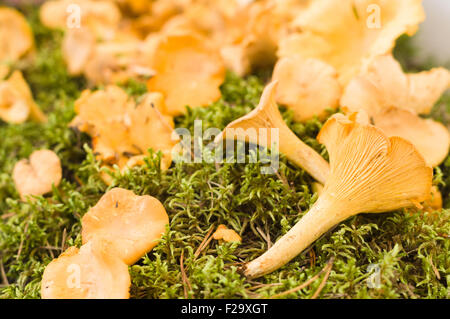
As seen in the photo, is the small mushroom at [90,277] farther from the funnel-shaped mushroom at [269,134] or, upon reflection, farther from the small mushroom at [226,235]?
the funnel-shaped mushroom at [269,134]

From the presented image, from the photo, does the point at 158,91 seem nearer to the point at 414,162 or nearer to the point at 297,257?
the point at 297,257

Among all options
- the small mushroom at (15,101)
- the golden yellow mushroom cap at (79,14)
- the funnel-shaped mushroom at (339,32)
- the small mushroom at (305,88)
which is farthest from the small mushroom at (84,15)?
the small mushroom at (305,88)

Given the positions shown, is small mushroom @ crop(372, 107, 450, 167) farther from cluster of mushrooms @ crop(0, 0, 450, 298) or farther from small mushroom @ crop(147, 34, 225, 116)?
small mushroom @ crop(147, 34, 225, 116)

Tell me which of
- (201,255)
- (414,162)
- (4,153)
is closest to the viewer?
(414,162)

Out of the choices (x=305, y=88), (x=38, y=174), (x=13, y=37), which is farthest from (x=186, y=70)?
(x=13, y=37)

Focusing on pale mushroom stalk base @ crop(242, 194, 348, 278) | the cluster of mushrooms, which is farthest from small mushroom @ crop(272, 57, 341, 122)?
pale mushroom stalk base @ crop(242, 194, 348, 278)
